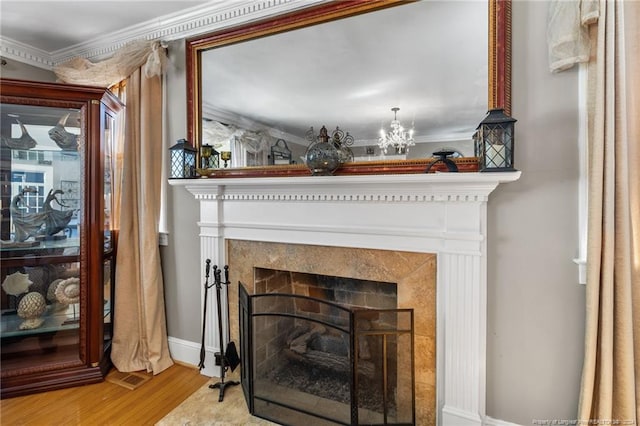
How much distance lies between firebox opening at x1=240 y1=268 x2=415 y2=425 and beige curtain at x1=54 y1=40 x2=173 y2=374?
804mm

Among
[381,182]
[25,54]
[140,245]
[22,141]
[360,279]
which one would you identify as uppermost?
[25,54]

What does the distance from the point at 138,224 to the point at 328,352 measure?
161 centimetres

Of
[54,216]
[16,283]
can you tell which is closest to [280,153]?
[54,216]

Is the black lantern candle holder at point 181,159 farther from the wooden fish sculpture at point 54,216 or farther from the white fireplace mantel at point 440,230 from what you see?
the wooden fish sculpture at point 54,216

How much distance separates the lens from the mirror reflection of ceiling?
4.87 ft

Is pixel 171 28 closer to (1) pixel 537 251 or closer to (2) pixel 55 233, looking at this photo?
(2) pixel 55 233

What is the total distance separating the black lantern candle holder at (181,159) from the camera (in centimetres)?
200

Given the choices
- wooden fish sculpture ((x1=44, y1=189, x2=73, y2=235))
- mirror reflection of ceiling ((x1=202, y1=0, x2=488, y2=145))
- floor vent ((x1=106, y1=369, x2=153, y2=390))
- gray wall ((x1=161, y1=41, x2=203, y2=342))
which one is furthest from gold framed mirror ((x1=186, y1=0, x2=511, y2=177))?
floor vent ((x1=106, y1=369, x2=153, y2=390))

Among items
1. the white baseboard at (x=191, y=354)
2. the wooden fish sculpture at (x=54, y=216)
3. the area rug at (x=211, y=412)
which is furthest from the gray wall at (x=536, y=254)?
the wooden fish sculpture at (x=54, y=216)

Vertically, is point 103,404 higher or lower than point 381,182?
lower

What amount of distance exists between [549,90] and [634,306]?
0.99 metres

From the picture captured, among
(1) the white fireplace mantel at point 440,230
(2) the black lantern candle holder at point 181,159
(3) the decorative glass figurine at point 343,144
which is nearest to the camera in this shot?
(1) the white fireplace mantel at point 440,230

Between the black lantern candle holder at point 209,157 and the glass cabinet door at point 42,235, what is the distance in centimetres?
78

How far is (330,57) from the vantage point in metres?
Answer: 1.71
